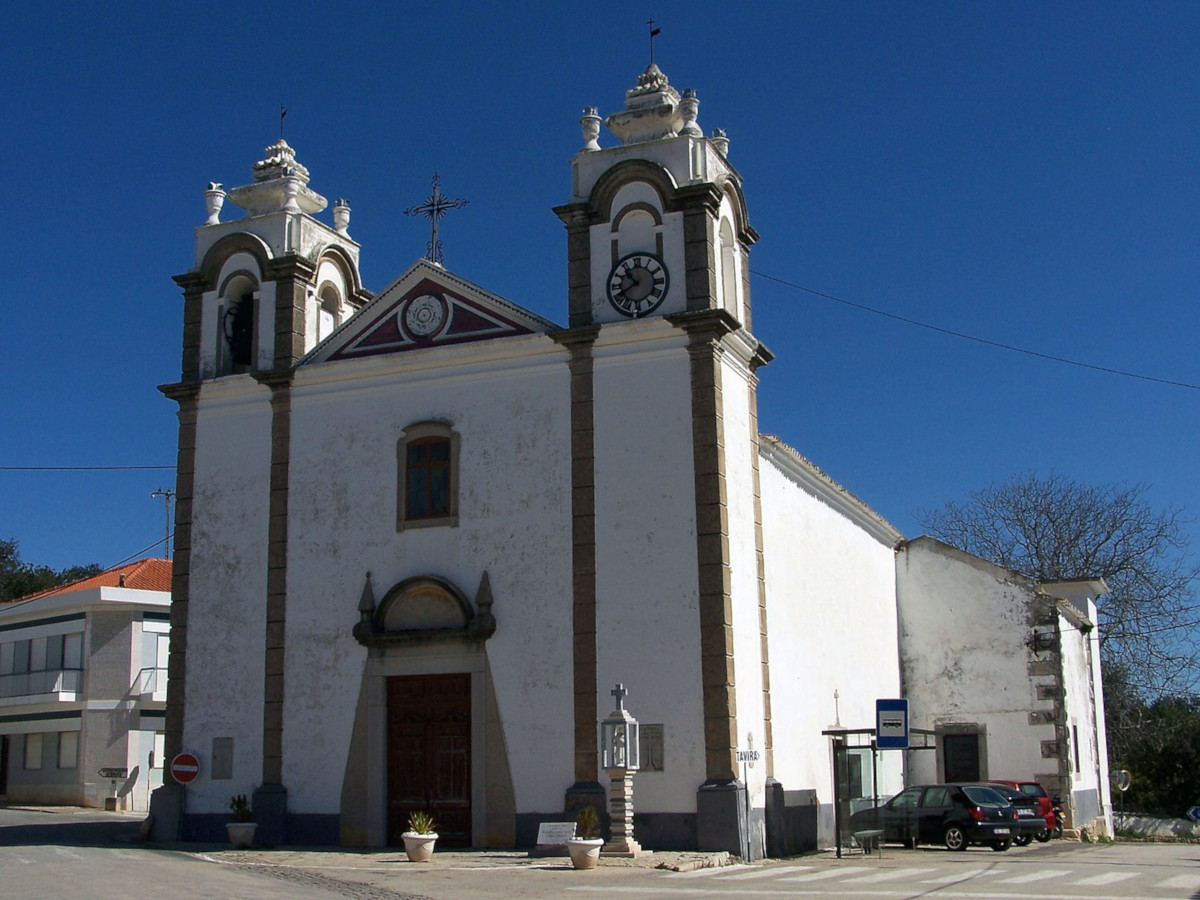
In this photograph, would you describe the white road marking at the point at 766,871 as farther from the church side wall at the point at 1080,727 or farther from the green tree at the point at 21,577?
the green tree at the point at 21,577

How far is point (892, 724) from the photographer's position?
Answer: 2016 cm

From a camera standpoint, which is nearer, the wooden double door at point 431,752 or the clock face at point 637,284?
the wooden double door at point 431,752

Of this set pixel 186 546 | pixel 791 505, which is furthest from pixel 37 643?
pixel 791 505

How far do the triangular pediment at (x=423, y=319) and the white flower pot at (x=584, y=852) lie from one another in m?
8.70

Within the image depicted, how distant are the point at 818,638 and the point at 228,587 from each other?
10.9 m

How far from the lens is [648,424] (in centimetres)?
2086

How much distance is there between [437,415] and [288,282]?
4.37 m

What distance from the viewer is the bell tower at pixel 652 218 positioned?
70.1ft

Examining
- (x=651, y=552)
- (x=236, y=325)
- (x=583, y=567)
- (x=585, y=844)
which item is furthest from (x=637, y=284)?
(x=585, y=844)

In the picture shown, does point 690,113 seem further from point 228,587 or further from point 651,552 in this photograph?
point 228,587

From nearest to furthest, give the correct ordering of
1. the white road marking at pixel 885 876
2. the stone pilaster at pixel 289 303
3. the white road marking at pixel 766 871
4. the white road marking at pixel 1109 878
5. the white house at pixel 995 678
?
the white road marking at pixel 1109 878
the white road marking at pixel 885 876
the white road marking at pixel 766 871
the stone pilaster at pixel 289 303
the white house at pixel 995 678

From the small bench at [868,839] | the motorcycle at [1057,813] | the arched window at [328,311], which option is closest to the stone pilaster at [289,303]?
the arched window at [328,311]

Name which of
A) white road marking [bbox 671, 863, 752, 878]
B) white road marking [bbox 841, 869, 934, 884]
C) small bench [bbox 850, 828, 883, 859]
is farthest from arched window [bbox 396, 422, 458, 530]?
white road marking [bbox 841, 869, 934, 884]

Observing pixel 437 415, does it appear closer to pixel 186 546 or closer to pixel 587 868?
pixel 186 546
